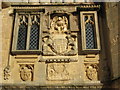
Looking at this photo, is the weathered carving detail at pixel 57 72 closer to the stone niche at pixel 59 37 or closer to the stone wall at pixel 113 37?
the stone niche at pixel 59 37

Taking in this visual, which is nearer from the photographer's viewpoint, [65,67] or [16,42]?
[65,67]

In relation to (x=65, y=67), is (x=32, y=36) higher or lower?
higher

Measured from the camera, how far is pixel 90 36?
7598mm

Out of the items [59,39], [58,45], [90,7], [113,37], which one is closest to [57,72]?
[58,45]

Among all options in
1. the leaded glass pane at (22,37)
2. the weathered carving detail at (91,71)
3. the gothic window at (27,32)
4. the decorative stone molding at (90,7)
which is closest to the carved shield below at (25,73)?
the gothic window at (27,32)

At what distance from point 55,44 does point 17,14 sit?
1.83 m

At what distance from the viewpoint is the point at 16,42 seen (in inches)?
291

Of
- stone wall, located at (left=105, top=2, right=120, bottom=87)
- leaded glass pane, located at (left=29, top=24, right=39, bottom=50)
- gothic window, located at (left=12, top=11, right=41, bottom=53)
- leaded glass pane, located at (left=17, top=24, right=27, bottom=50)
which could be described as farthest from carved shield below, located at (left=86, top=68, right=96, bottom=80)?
leaded glass pane, located at (left=17, top=24, right=27, bottom=50)

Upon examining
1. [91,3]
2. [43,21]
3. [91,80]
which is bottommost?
[91,80]

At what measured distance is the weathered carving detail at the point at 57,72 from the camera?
6.76 m

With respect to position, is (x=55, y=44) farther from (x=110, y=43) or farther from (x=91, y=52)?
(x=110, y=43)

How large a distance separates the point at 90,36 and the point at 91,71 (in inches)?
51.0

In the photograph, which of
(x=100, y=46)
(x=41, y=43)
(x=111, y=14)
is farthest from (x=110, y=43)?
(x=41, y=43)

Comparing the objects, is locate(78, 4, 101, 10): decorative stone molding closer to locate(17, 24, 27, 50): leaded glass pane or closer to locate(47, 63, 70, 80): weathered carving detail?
locate(17, 24, 27, 50): leaded glass pane
